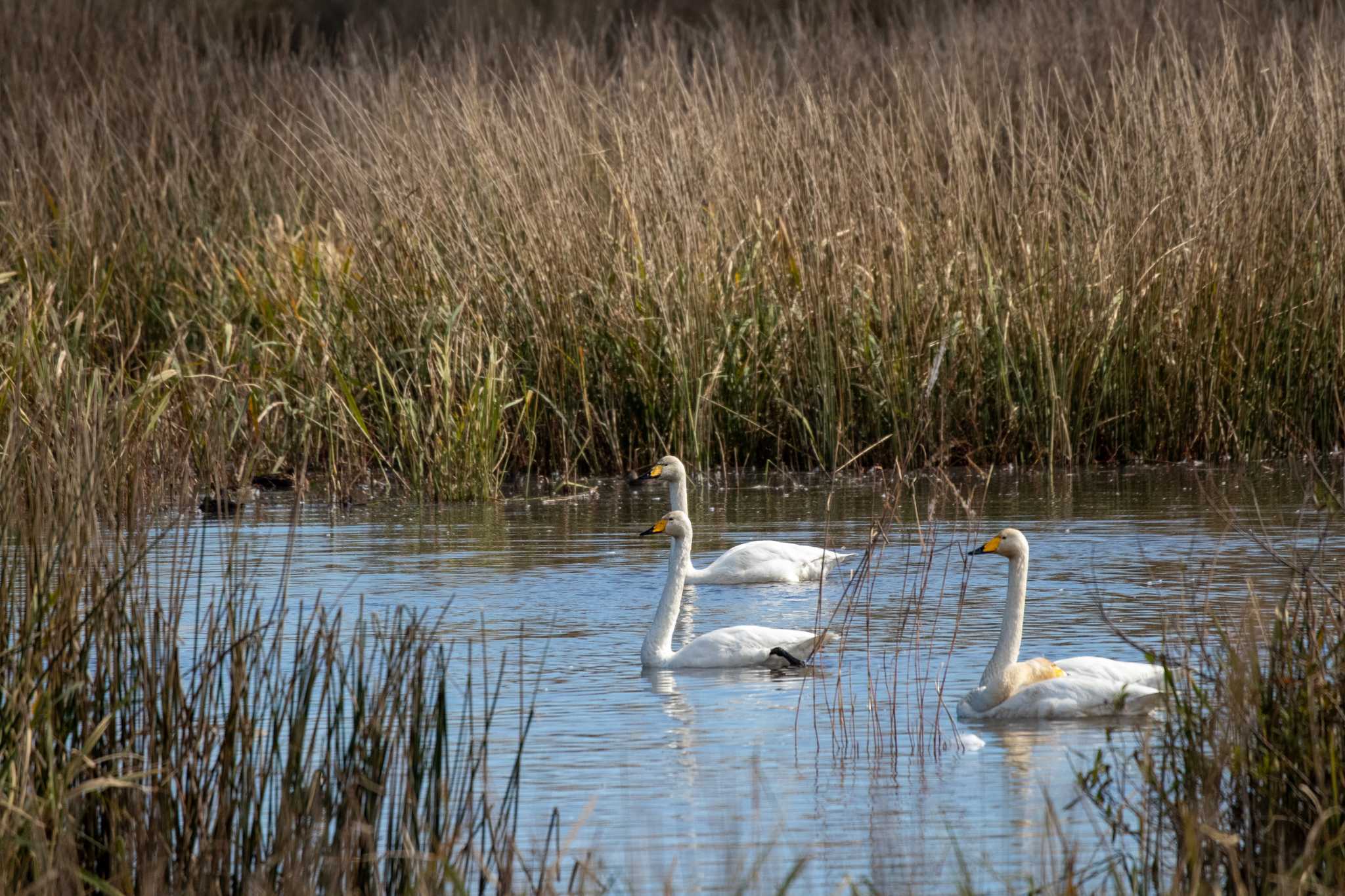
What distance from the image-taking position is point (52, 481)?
5703 millimetres

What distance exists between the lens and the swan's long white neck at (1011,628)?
704 centimetres

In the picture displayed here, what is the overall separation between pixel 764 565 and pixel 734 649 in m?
1.80

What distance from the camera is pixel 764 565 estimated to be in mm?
9852

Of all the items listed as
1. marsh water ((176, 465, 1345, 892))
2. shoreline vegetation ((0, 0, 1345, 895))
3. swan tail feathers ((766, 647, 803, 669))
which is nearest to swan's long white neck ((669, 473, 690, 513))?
marsh water ((176, 465, 1345, 892))

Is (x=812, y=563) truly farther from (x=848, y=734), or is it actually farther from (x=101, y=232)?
(x=101, y=232)

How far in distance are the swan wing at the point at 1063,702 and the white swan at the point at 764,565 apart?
2.53 metres

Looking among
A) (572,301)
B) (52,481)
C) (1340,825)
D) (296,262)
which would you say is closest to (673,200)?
(572,301)

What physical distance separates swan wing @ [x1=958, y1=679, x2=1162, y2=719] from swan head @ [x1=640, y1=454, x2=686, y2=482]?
4159 millimetres

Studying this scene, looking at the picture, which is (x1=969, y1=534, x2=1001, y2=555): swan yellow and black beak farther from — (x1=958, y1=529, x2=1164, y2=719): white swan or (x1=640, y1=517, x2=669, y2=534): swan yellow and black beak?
(x1=640, y1=517, x2=669, y2=534): swan yellow and black beak

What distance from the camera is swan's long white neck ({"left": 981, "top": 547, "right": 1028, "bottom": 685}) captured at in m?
7.04

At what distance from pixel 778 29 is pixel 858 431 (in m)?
8.18

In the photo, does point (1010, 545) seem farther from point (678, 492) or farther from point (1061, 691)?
point (678, 492)

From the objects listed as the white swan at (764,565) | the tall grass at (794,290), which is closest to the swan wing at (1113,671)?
the white swan at (764,565)

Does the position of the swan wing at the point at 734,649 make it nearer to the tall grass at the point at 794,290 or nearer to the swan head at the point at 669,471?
the swan head at the point at 669,471
